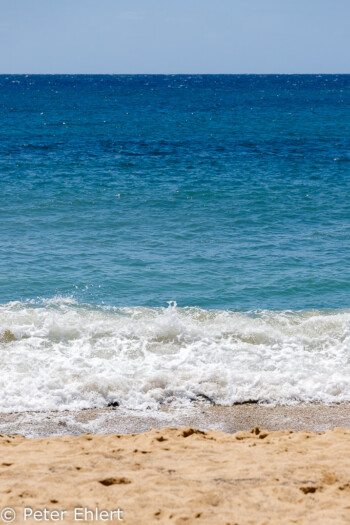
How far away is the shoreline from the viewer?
8461 millimetres

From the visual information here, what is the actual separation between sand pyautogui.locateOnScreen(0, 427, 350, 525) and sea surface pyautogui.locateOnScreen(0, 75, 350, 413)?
1.84 m

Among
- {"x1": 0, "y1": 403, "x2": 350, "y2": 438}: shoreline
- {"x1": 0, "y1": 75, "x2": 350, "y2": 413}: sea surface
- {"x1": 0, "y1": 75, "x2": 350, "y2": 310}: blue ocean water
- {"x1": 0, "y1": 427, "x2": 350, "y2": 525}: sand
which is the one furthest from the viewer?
{"x1": 0, "y1": 75, "x2": 350, "y2": 310}: blue ocean water

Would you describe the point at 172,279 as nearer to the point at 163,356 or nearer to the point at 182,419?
the point at 163,356

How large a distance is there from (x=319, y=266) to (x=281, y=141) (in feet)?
76.1

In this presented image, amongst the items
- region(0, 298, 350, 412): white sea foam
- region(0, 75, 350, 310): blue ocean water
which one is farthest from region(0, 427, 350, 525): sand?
region(0, 75, 350, 310): blue ocean water

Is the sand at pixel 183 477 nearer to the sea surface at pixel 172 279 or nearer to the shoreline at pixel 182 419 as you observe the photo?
the shoreline at pixel 182 419

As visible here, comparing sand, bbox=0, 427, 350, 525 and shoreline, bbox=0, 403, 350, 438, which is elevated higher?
sand, bbox=0, 427, 350, 525

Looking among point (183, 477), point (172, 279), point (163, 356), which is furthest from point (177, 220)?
point (183, 477)

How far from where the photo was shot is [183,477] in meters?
6.22

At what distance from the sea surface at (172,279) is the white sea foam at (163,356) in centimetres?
4

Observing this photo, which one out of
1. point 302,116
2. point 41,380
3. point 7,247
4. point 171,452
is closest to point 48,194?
point 7,247

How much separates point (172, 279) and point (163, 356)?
162 inches

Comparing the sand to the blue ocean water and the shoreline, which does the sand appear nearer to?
the shoreline

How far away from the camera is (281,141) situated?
3700cm
